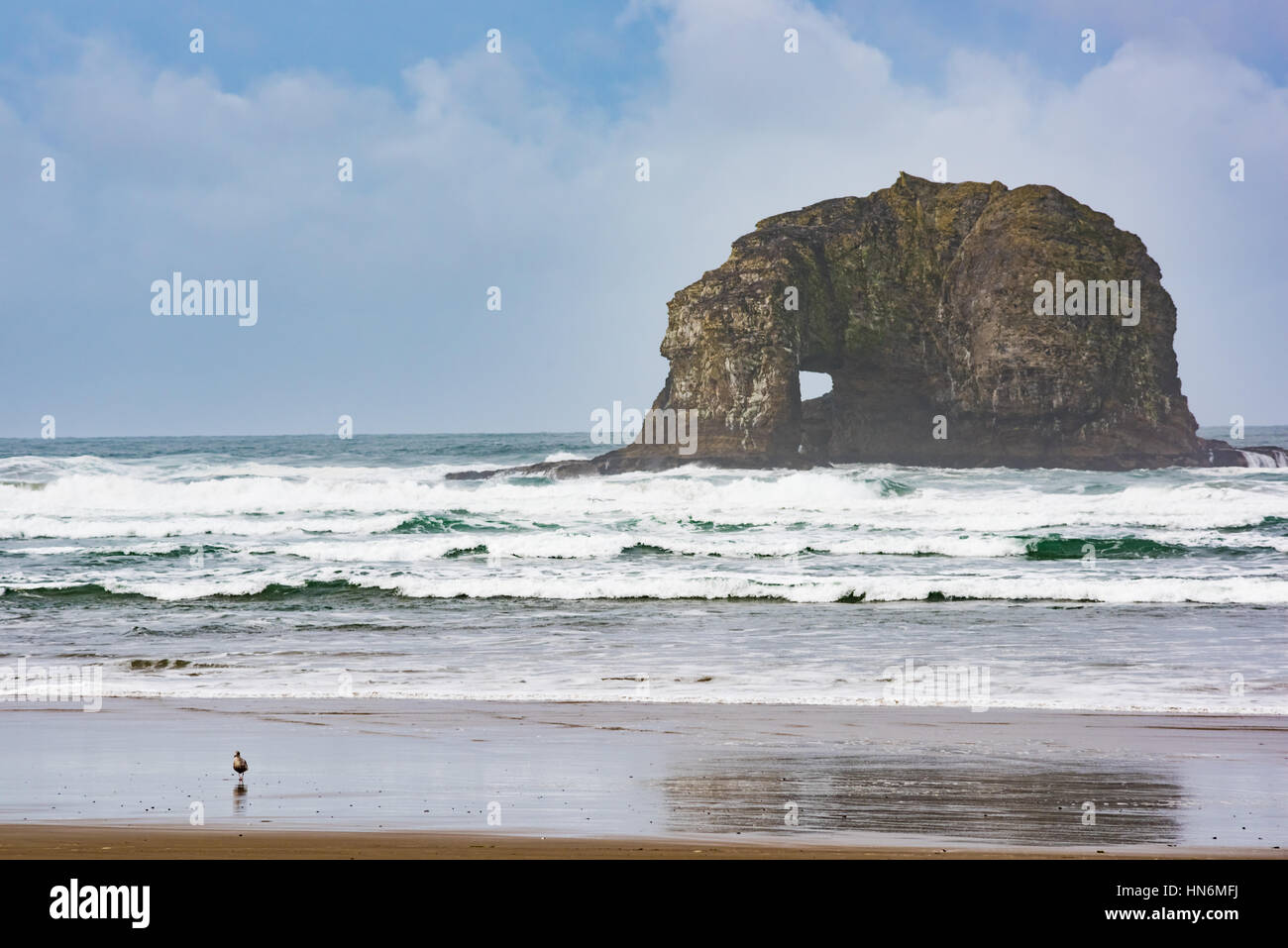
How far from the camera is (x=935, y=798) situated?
6.69m

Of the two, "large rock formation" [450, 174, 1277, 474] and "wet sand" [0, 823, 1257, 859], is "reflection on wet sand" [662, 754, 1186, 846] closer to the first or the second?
"wet sand" [0, 823, 1257, 859]

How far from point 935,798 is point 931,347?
162ft

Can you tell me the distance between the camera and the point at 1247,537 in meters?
26.2

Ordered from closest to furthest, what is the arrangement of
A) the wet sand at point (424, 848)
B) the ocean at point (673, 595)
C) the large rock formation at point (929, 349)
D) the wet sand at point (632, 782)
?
the wet sand at point (424, 848) < the wet sand at point (632, 782) < the ocean at point (673, 595) < the large rock formation at point (929, 349)

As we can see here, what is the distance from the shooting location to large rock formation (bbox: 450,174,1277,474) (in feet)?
164

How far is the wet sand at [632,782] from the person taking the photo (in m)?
5.62

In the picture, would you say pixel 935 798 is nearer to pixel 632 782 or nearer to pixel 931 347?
pixel 632 782

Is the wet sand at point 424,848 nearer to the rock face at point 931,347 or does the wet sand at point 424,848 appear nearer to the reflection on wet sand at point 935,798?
the reflection on wet sand at point 935,798

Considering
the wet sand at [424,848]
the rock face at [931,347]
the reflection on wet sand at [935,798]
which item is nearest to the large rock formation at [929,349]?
the rock face at [931,347]

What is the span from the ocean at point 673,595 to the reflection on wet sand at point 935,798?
3.05 metres

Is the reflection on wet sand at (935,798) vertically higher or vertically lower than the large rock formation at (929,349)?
lower

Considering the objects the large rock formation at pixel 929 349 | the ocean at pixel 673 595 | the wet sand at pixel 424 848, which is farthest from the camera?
the large rock formation at pixel 929 349

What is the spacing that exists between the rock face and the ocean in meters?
11.0

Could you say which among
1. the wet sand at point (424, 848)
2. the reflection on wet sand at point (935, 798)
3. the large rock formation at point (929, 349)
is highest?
the large rock formation at point (929, 349)
